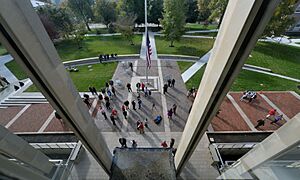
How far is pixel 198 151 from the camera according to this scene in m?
11.3

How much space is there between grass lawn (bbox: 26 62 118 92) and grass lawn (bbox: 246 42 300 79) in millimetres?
17860

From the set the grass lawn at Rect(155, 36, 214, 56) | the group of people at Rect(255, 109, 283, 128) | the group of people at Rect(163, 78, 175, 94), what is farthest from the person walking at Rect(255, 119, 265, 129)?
the grass lawn at Rect(155, 36, 214, 56)

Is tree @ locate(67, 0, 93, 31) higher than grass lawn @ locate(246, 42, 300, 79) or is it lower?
higher

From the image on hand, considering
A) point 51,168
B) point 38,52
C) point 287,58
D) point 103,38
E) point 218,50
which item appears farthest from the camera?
point 103,38

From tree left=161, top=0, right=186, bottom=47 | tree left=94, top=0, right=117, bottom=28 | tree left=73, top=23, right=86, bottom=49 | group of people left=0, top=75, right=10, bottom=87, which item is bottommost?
tree left=161, top=0, right=186, bottom=47

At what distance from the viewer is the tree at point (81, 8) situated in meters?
33.8

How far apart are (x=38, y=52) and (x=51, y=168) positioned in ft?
22.4

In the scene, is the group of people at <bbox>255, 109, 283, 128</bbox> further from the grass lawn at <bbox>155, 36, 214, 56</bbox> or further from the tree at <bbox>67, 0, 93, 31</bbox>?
the tree at <bbox>67, 0, 93, 31</bbox>

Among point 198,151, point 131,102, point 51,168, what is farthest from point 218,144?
point 51,168

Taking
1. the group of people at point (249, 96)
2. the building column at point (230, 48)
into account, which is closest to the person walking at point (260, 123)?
the group of people at point (249, 96)

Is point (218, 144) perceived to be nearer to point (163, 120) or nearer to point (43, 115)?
point (163, 120)

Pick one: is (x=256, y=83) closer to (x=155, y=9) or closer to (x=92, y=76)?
(x=92, y=76)

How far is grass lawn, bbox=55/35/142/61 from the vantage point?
2537cm

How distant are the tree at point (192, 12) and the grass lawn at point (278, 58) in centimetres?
1480
